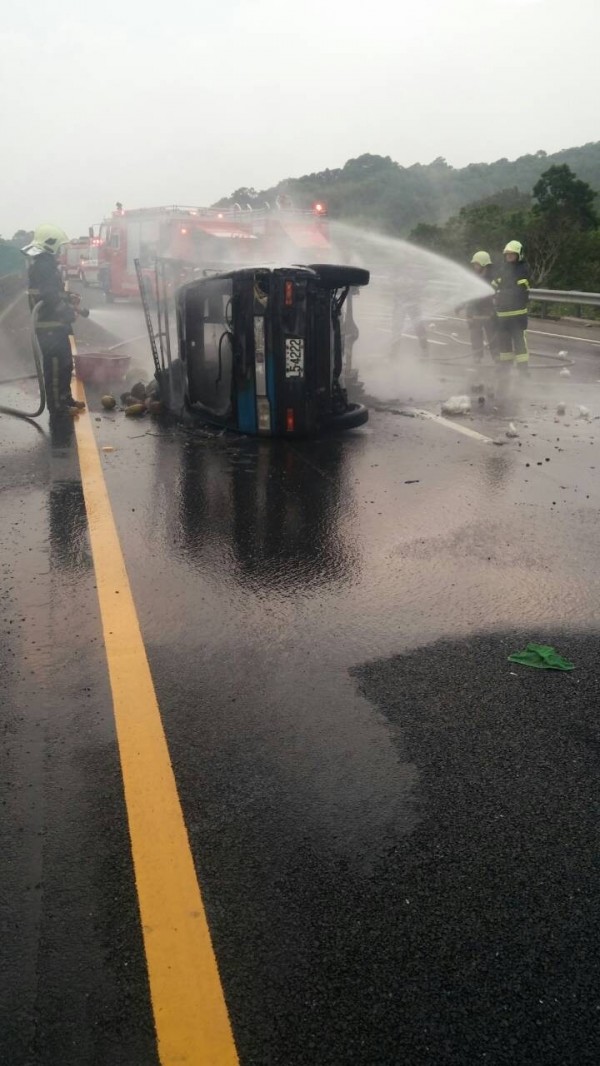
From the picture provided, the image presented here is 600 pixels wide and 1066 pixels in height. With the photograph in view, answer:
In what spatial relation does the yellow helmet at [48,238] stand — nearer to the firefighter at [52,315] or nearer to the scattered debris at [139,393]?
the firefighter at [52,315]

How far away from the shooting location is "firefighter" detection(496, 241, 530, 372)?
1117 cm

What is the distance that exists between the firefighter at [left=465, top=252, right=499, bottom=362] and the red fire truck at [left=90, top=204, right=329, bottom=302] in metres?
5.07

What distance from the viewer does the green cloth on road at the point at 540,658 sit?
349cm

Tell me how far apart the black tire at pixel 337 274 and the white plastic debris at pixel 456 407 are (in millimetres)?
2074

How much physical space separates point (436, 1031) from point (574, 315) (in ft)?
74.5

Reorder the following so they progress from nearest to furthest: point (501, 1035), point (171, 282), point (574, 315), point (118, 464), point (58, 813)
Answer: point (501, 1035)
point (58, 813)
point (118, 464)
point (171, 282)
point (574, 315)

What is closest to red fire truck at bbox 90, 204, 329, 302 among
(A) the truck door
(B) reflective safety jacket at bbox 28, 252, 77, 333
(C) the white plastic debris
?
(B) reflective safety jacket at bbox 28, 252, 77, 333

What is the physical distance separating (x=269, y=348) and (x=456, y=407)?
2.58m

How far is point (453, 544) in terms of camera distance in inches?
198

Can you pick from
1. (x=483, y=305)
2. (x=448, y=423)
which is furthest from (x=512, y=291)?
(x=448, y=423)

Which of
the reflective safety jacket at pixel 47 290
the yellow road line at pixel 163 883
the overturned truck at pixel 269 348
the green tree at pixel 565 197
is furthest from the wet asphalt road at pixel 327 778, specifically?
the green tree at pixel 565 197

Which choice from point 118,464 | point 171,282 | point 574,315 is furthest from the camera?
point 574,315

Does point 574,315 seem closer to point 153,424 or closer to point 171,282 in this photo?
point 171,282

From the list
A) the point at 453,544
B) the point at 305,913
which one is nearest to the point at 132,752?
the point at 305,913
